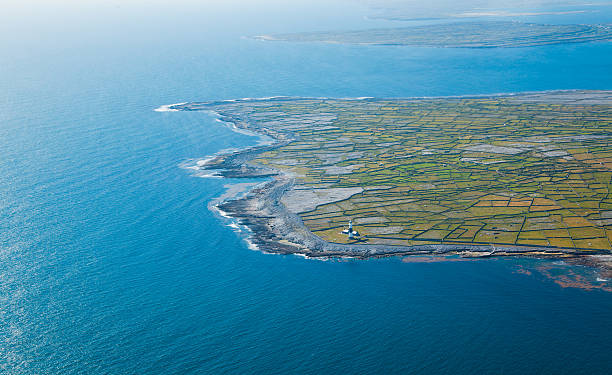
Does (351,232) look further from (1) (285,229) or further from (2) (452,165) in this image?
(2) (452,165)

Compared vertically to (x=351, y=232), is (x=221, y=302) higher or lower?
lower

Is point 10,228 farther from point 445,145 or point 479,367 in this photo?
point 445,145

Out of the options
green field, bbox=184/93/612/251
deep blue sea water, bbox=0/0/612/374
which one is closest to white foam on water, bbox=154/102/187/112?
green field, bbox=184/93/612/251

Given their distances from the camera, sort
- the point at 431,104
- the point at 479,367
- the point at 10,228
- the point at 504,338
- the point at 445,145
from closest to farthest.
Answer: the point at 479,367, the point at 504,338, the point at 10,228, the point at 445,145, the point at 431,104

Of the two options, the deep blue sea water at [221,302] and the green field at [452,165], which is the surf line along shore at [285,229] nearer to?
the green field at [452,165]

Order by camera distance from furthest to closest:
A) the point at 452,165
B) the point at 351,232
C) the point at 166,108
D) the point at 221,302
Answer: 1. the point at 166,108
2. the point at 452,165
3. the point at 351,232
4. the point at 221,302

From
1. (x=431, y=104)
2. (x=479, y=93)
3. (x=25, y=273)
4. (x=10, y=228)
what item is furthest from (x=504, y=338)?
(x=479, y=93)

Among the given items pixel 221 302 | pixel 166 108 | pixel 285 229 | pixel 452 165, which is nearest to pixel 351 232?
pixel 285 229

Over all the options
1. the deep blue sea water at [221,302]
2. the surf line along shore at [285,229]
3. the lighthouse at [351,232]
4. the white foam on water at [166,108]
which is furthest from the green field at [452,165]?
the white foam on water at [166,108]

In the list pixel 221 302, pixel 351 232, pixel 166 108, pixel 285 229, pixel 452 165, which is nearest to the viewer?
pixel 221 302
